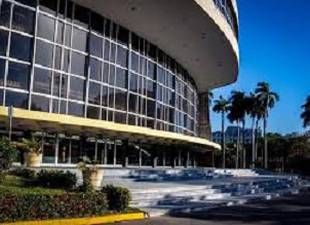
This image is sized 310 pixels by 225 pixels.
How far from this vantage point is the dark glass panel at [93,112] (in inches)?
1129

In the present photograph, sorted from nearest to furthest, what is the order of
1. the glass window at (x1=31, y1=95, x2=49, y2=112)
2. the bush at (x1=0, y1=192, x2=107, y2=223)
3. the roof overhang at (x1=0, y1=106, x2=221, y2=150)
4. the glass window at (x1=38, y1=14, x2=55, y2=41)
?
the bush at (x1=0, y1=192, x2=107, y2=223) → the roof overhang at (x1=0, y1=106, x2=221, y2=150) → the glass window at (x1=31, y1=95, x2=49, y2=112) → the glass window at (x1=38, y1=14, x2=55, y2=41)

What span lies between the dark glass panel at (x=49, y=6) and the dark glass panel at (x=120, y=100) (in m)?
6.70

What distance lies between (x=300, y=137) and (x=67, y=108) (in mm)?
64881

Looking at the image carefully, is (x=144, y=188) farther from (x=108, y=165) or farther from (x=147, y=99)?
(x=147, y=99)

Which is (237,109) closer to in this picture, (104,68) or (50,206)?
(104,68)

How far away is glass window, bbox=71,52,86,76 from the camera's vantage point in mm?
27817

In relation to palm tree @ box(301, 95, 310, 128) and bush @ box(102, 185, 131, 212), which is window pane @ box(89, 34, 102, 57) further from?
palm tree @ box(301, 95, 310, 128)

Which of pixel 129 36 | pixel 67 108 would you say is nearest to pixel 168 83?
pixel 129 36

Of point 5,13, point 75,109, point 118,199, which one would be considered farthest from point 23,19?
point 118,199

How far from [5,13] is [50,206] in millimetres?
12811

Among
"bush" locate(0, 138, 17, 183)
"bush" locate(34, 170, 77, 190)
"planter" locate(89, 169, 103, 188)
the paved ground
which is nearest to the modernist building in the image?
"bush" locate(34, 170, 77, 190)

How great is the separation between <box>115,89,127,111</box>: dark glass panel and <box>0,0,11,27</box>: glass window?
8.95 m

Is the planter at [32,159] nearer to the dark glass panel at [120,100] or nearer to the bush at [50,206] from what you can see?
the bush at [50,206]

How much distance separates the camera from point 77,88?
27984 millimetres
